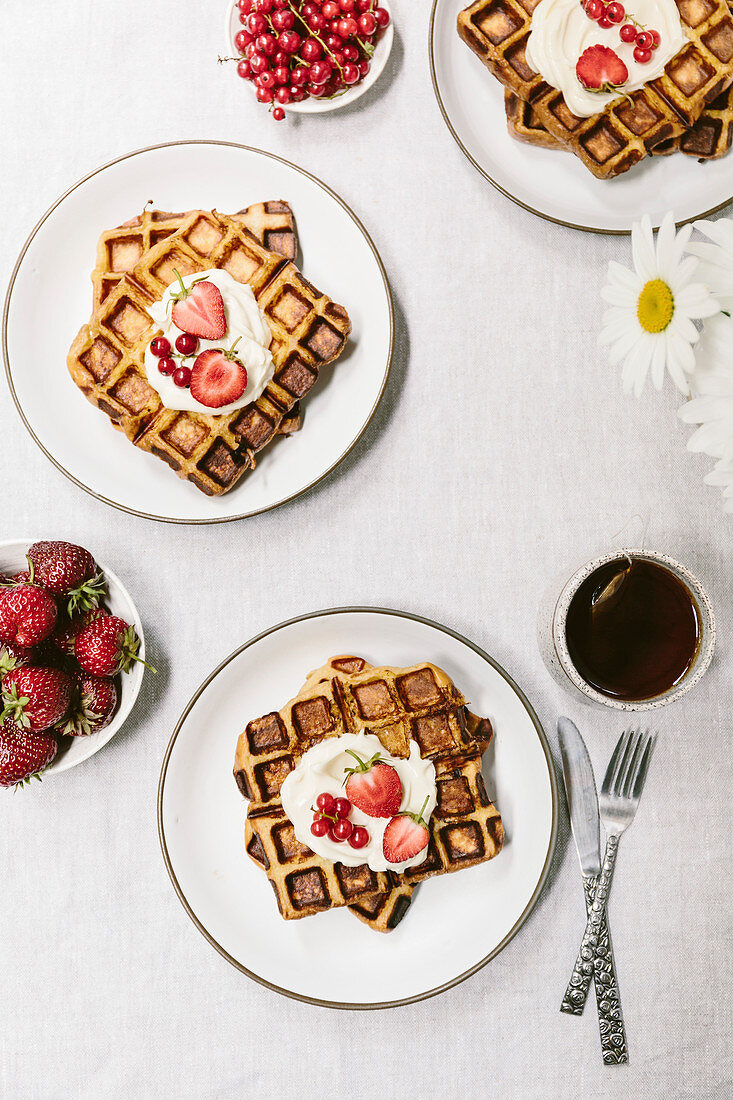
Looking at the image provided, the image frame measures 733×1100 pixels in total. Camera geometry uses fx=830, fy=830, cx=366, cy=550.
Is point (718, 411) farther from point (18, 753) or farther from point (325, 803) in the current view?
point (18, 753)

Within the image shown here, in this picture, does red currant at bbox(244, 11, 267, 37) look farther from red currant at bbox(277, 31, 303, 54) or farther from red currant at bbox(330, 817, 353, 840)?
red currant at bbox(330, 817, 353, 840)

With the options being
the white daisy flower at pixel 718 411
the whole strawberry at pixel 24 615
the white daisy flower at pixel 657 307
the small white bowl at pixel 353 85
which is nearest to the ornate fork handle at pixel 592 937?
the white daisy flower at pixel 718 411

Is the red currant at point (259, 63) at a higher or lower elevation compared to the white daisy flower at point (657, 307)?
higher

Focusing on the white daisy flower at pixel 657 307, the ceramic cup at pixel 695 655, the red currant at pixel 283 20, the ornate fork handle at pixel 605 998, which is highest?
the red currant at pixel 283 20

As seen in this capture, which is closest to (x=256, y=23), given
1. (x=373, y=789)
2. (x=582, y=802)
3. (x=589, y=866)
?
(x=373, y=789)

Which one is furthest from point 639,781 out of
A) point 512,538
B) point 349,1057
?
point 349,1057

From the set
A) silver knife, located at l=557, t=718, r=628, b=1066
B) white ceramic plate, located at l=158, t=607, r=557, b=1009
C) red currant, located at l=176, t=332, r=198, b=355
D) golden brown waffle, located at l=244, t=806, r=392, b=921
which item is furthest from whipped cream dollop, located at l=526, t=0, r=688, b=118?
golden brown waffle, located at l=244, t=806, r=392, b=921

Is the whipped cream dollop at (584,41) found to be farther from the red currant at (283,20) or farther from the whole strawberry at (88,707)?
the whole strawberry at (88,707)
